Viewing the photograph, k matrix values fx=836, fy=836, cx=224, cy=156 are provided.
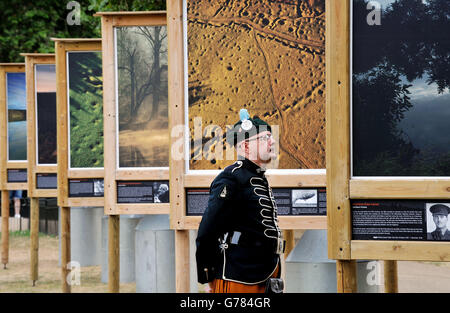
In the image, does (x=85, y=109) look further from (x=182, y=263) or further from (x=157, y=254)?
(x=182, y=263)

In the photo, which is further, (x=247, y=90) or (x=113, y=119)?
(x=113, y=119)

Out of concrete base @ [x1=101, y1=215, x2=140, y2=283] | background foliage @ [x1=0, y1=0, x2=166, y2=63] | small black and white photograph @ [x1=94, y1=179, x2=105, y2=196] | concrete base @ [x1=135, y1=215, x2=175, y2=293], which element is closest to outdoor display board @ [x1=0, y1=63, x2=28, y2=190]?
concrete base @ [x1=101, y1=215, x2=140, y2=283]

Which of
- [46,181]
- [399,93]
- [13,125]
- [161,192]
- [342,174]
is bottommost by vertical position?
[46,181]

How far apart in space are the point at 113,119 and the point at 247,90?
6.71 feet

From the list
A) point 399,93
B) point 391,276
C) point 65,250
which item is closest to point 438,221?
point 399,93

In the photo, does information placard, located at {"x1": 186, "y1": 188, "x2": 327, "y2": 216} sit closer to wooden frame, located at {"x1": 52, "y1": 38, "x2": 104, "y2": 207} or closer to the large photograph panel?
wooden frame, located at {"x1": 52, "y1": 38, "x2": 104, "y2": 207}

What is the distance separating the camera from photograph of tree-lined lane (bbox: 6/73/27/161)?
14.5m

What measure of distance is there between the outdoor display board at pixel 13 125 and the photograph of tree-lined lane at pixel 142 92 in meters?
6.37

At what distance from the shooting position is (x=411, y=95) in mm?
4934

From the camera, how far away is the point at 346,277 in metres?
5.01

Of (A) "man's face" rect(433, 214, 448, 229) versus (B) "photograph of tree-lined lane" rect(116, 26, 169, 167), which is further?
(B) "photograph of tree-lined lane" rect(116, 26, 169, 167)

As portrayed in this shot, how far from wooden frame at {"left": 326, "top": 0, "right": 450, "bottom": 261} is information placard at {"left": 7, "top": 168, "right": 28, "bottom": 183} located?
10239 millimetres

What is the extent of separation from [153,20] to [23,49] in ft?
43.5

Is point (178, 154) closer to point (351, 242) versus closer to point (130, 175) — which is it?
point (130, 175)
